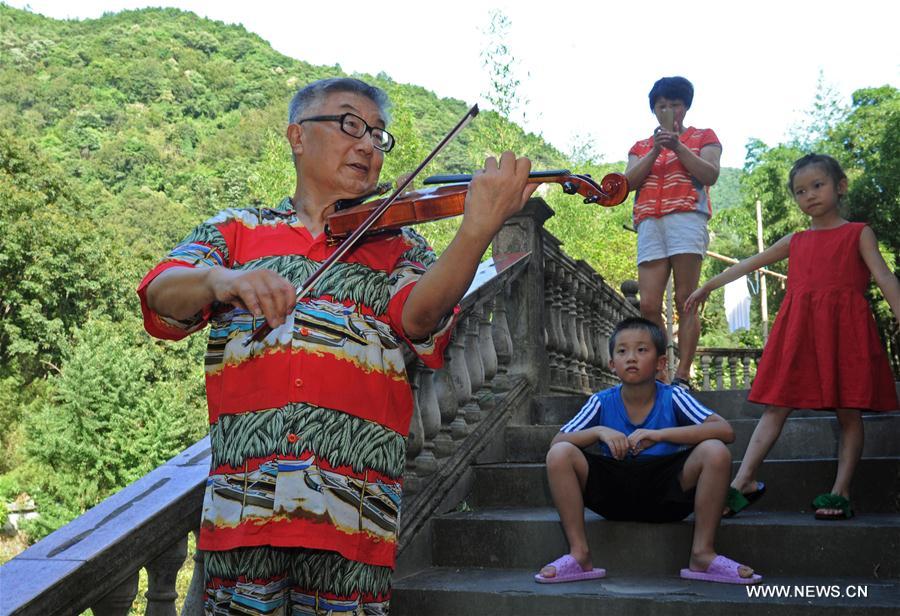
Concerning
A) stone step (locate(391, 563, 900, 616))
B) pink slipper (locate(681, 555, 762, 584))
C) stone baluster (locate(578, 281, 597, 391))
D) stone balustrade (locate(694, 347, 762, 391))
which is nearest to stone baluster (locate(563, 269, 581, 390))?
stone baluster (locate(578, 281, 597, 391))

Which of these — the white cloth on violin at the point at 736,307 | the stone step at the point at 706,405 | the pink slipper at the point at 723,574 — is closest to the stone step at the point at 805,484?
the pink slipper at the point at 723,574

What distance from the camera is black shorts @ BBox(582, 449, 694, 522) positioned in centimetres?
347

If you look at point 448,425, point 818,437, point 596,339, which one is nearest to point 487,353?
point 448,425

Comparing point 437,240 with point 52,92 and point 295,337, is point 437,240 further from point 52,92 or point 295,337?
point 52,92

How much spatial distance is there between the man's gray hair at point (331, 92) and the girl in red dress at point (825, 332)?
2339 millimetres

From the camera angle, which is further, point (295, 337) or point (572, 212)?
point (572, 212)

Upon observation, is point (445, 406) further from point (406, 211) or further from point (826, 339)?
point (406, 211)

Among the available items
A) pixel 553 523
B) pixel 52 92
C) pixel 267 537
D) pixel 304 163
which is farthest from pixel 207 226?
pixel 52 92

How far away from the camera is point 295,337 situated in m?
1.96

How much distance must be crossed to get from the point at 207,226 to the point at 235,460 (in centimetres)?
55

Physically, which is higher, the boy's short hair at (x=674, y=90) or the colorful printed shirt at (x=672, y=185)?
the boy's short hair at (x=674, y=90)

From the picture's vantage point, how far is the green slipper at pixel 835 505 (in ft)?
11.6

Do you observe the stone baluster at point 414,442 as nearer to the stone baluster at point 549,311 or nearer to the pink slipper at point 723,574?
the pink slipper at point 723,574

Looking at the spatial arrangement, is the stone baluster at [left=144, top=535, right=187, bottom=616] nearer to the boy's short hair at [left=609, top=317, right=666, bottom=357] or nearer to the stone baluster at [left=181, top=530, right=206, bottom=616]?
the stone baluster at [left=181, top=530, right=206, bottom=616]
